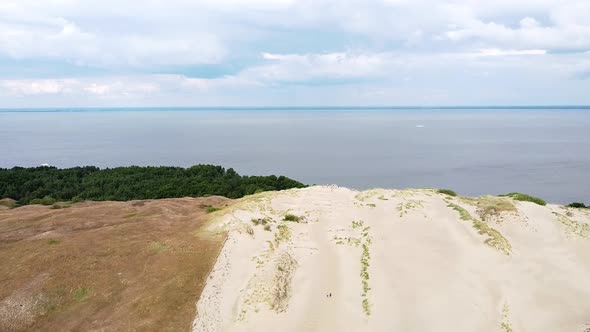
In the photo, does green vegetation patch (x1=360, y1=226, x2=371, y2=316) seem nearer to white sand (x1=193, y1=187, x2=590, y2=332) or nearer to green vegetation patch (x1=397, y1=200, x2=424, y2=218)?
white sand (x1=193, y1=187, x2=590, y2=332)

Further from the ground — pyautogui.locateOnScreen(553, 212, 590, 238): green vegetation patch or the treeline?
pyautogui.locateOnScreen(553, 212, 590, 238): green vegetation patch

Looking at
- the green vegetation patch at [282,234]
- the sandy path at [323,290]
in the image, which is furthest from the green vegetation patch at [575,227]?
the green vegetation patch at [282,234]

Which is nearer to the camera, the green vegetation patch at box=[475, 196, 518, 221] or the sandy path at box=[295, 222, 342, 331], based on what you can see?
the sandy path at box=[295, 222, 342, 331]

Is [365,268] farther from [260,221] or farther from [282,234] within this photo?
[260,221]

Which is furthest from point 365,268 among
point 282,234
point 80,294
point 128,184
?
point 128,184

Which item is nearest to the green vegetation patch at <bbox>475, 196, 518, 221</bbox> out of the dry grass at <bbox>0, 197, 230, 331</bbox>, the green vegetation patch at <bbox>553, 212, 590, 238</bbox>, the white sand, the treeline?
the white sand

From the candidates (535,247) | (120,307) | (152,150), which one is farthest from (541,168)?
(152,150)

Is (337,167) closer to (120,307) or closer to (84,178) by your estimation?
(84,178)

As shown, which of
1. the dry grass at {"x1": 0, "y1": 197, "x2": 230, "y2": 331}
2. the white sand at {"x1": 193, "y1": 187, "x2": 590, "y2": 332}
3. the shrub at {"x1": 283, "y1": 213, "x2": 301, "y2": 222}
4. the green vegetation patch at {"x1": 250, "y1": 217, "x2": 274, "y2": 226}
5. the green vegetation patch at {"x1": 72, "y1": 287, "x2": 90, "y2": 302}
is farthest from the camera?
the shrub at {"x1": 283, "y1": 213, "x2": 301, "y2": 222}
